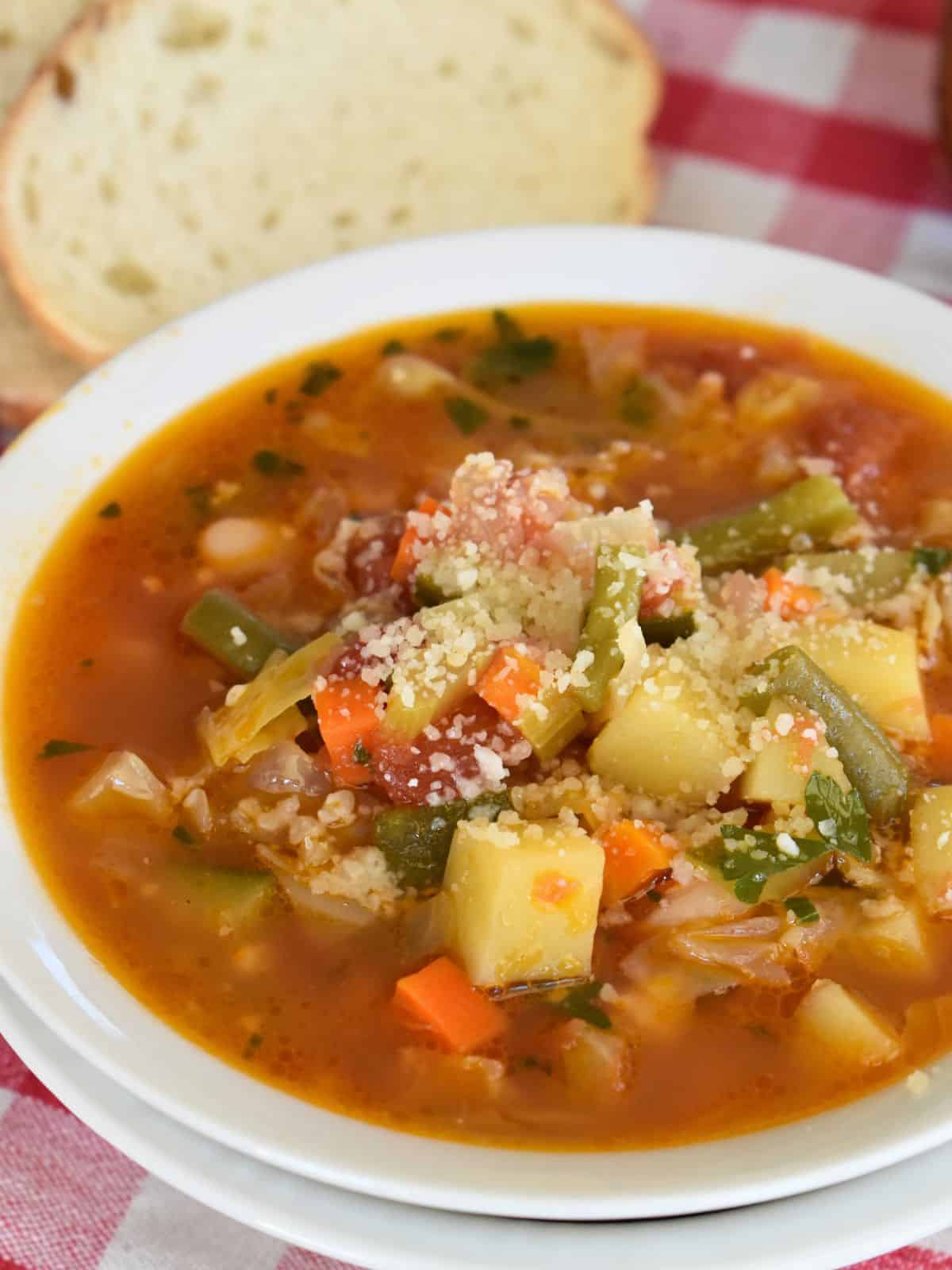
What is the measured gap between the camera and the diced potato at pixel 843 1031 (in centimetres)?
234

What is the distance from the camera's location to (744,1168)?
83.6 inches

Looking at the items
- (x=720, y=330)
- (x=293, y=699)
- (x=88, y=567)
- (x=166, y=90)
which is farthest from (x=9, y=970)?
(x=166, y=90)

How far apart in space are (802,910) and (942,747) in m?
0.50

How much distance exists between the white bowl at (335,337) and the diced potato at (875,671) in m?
0.72

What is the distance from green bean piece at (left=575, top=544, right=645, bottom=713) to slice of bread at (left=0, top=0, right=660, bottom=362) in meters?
2.03

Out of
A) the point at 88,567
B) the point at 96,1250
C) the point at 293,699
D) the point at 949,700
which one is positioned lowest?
the point at 96,1250

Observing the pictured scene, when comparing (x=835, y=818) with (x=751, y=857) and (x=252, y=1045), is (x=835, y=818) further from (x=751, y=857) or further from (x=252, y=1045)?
(x=252, y=1045)

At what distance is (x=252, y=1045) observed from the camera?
7.75 feet

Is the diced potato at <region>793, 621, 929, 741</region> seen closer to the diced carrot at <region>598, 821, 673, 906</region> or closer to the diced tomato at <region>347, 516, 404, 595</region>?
the diced carrot at <region>598, 821, 673, 906</region>

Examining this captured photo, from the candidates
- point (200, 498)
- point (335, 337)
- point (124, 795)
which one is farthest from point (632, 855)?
point (335, 337)

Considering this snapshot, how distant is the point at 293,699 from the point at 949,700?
1.25m

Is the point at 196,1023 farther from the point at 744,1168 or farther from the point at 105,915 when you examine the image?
the point at 744,1168

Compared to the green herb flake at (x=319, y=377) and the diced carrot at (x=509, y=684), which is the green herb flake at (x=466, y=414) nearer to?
the green herb flake at (x=319, y=377)

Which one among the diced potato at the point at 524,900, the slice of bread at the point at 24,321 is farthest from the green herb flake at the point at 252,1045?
the slice of bread at the point at 24,321
